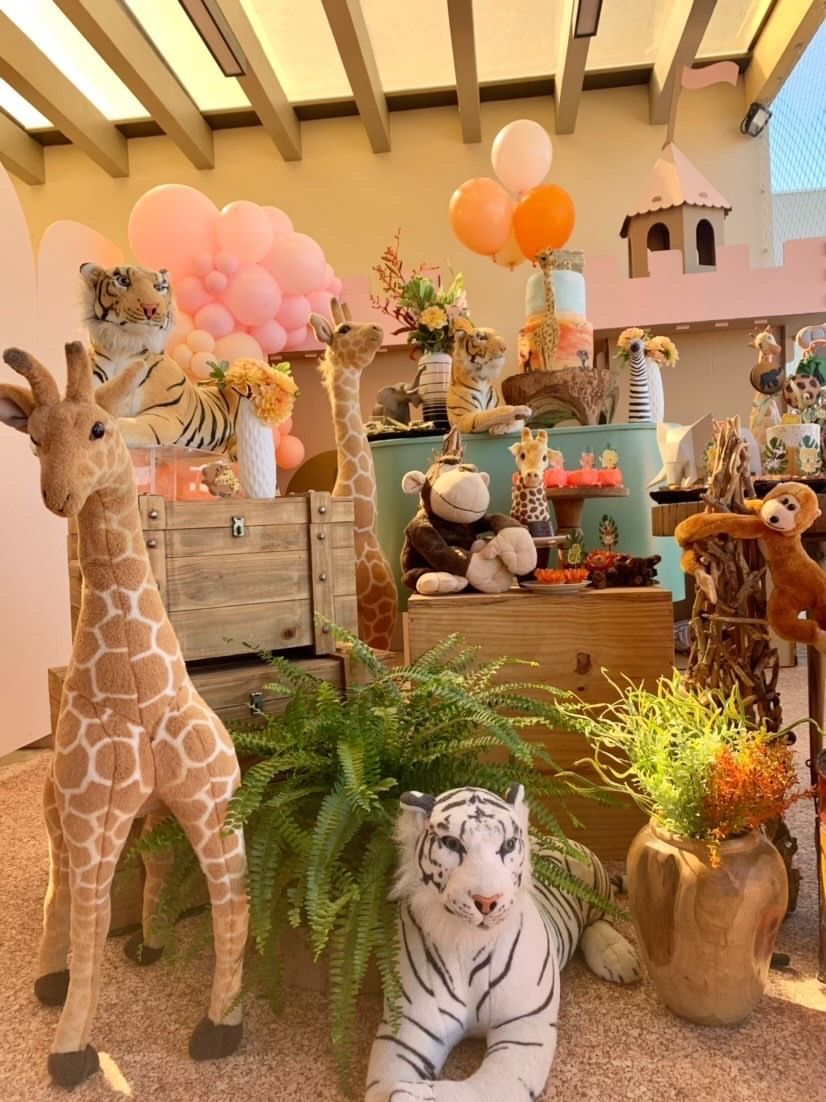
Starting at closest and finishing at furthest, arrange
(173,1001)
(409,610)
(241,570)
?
(173,1001) → (241,570) → (409,610)

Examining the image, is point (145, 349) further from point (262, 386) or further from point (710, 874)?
point (710, 874)

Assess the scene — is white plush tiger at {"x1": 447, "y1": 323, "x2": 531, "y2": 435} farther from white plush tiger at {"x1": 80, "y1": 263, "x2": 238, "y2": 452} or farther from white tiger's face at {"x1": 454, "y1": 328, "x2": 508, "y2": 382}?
white plush tiger at {"x1": 80, "y1": 263, "x2": 238, "y2": 452}

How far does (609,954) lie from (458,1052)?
0.32 metres

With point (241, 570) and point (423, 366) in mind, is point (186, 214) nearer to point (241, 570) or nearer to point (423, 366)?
point (423, 366)

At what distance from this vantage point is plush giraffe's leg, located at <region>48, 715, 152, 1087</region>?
1152mm

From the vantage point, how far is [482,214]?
134 inches

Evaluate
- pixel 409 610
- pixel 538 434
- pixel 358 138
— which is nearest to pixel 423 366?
pixel 538 434

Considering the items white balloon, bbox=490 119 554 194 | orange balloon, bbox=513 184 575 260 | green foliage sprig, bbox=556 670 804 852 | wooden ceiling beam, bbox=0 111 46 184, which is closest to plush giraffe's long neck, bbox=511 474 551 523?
green foliage sprig, bbox=556 670 804 852

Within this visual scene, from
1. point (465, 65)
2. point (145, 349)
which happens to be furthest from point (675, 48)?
point (145, 349)

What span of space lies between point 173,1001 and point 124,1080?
0.64 ft

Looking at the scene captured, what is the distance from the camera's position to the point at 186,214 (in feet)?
11.0

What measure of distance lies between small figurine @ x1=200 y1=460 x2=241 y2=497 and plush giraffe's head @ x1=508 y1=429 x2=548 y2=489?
0.66 meters

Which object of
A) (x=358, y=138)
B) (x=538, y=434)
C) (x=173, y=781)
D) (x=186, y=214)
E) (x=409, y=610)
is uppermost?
A: (x=358, y=138)

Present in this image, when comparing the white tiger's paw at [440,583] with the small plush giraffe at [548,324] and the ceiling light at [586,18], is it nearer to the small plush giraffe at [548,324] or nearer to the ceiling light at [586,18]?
the small plush giraffe at [548,324]
